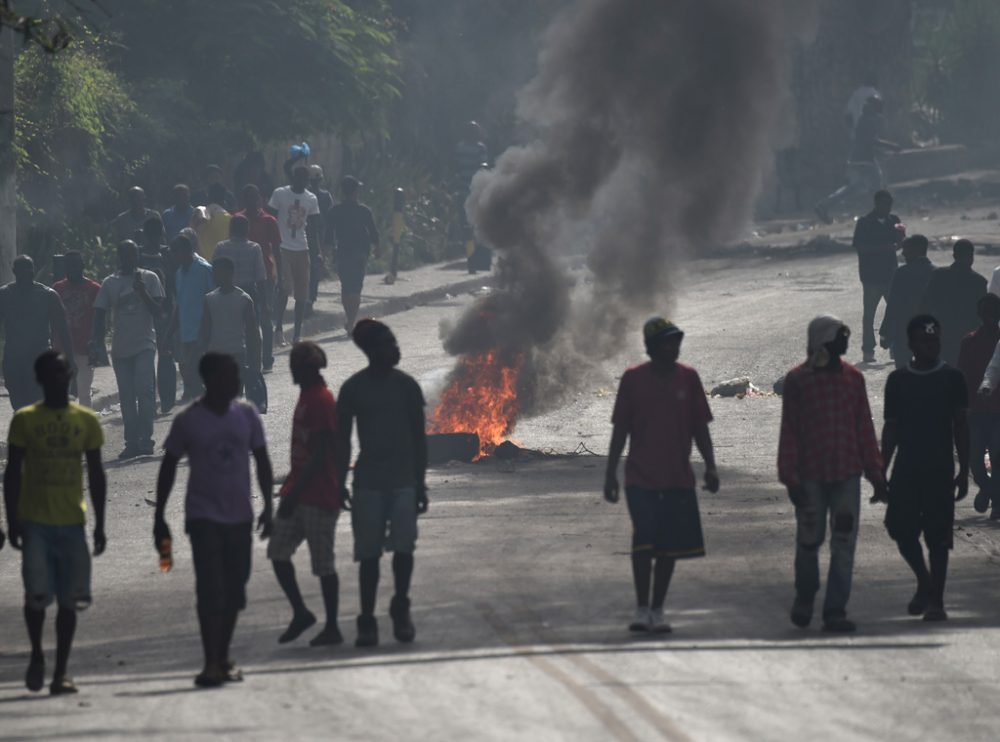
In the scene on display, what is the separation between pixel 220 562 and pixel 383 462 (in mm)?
1037

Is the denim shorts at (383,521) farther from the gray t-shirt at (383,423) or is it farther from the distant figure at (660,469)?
the distant figure at (660,469)

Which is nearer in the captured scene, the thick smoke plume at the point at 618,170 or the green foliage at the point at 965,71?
the thick smoke plume at the point at 618,170

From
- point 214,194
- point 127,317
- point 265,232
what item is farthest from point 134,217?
point 127,317

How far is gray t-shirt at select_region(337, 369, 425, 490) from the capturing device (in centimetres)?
882

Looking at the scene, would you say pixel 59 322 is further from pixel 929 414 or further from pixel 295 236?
pixel 929 414

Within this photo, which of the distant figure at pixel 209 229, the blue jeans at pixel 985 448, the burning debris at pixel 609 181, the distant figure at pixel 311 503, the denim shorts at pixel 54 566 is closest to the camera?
the denim shorts at pixel 54 566

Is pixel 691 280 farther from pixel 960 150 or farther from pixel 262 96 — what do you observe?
pixel 960 150

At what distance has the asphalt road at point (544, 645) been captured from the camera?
716cm

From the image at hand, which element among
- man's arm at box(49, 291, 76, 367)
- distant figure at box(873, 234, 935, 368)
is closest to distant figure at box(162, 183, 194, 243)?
man's arm at box(49, 291, 76, 367)

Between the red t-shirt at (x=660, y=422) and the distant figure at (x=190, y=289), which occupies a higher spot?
the distant figure at (x=190, y=289)

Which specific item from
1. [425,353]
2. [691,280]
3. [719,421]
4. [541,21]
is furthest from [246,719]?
[541,21]

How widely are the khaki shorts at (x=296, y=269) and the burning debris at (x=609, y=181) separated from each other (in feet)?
15.0

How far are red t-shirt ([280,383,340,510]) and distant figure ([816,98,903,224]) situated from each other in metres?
25.7

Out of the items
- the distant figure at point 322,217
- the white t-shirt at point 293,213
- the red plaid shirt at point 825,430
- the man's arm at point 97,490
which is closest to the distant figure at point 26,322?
the white t-shirt at point 293,213
